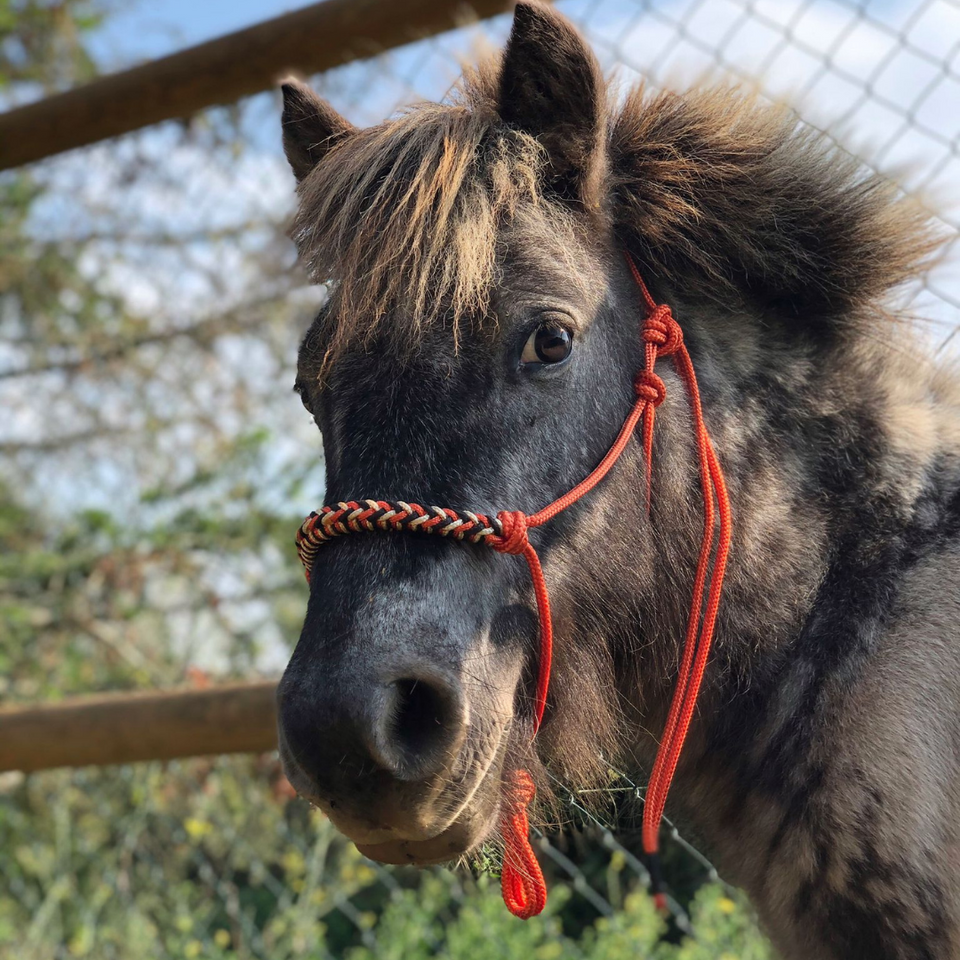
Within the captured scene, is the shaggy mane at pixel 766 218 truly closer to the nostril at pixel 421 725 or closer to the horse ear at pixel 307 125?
the horse ear at pixel 307 125

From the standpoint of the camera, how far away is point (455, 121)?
1.60 m

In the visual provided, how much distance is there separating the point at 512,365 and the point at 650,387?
0.76 feet

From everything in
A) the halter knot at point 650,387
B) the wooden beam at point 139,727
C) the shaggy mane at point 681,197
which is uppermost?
the shaggy mane at point 681,197

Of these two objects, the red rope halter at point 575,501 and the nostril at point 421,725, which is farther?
the red rope halter at point 575,501

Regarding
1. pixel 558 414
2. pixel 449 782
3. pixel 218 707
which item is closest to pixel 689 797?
pixel 449 782

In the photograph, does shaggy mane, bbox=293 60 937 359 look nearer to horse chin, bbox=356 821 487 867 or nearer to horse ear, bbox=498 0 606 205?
horse ear, bbox=498 0 606 205

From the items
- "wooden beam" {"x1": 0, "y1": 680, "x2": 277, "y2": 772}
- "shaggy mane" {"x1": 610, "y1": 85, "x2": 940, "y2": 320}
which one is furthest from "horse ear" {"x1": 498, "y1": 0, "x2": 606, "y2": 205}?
"wooden beam" {"x1": 0, "y1": 680, "x2": 277, "y2": 772}

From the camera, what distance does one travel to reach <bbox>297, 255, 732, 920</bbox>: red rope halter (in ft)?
4.34

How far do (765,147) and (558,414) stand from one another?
2.10 feet

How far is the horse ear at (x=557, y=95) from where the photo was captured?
4.97 feet

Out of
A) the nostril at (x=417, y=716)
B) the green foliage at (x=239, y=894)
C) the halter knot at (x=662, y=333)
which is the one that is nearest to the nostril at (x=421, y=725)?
the nostril at (x=417, y=716)

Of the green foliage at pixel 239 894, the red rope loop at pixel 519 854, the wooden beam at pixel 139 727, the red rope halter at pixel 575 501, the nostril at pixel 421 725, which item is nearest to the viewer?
the nostril at pixel 421 725

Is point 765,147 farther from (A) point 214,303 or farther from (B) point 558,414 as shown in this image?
(A) point 214,303

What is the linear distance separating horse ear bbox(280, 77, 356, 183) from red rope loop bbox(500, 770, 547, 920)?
1178 mm
